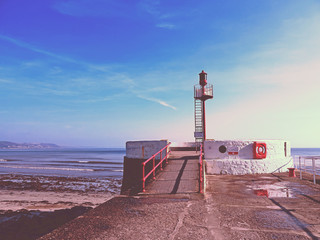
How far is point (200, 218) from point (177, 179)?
10.6 feet

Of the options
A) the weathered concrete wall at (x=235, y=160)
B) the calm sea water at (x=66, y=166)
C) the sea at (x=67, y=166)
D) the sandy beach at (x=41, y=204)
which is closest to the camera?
the sandy beach at (x=41, y=204)

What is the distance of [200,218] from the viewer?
4.56 metres

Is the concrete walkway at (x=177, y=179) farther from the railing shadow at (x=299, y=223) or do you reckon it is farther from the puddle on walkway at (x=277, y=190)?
the railing shadow at (x=299, y=223)

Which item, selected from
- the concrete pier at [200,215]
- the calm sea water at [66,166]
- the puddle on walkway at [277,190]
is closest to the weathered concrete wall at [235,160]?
the puddle on walkway at [277,190]

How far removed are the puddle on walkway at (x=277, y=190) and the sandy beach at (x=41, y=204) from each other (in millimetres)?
8039

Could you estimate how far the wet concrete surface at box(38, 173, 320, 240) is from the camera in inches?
149

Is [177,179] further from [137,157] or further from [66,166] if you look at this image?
[66,166]

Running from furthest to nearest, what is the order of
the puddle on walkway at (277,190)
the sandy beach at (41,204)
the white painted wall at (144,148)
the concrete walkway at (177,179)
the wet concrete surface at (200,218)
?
the white painted wall at (144,148)
the sandy beach at (41,204)
the puddle on walkway at (277,190)
the concrete walkway at (177,179)
the wet concrete surface at (200,218)

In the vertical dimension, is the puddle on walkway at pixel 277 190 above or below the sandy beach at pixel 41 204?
above

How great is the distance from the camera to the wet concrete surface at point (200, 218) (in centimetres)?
379

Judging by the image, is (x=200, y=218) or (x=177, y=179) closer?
(x=200, y=218)

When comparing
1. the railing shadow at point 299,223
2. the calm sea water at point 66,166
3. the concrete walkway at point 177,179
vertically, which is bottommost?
the calm sea water at point 66,166

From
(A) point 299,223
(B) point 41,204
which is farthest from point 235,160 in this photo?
(B) point 41,204

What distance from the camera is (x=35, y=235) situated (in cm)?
835
